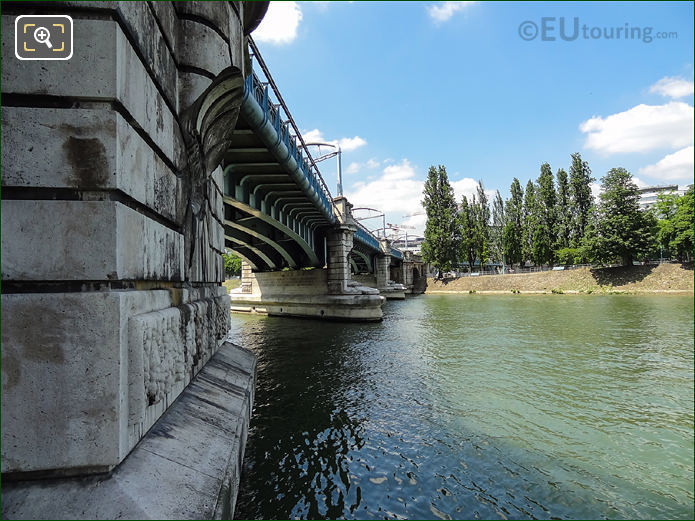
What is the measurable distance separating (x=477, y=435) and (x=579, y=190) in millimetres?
65575

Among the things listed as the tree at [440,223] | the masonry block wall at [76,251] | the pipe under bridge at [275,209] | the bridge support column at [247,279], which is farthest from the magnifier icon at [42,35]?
the tree at [440,223]

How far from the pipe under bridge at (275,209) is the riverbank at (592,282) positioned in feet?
80.7

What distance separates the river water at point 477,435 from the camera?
13.8 feet

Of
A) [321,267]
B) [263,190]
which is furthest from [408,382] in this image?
[321,267]

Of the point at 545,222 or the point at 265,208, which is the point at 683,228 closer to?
the point at 545,222

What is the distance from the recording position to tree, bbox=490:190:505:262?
221 ft

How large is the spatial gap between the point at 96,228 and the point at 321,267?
24.0 meters

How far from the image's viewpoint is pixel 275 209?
17.1 metres

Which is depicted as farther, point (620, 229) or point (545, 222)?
point (545, 222)

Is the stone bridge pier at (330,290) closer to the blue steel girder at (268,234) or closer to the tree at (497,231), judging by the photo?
the blue steel girder at (268,234)

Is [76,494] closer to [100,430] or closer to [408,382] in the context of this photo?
[100,430]

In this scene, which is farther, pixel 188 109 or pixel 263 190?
pixel 263 190

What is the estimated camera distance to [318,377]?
391 inches

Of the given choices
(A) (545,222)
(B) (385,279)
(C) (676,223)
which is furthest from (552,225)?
(B) (385,279)
